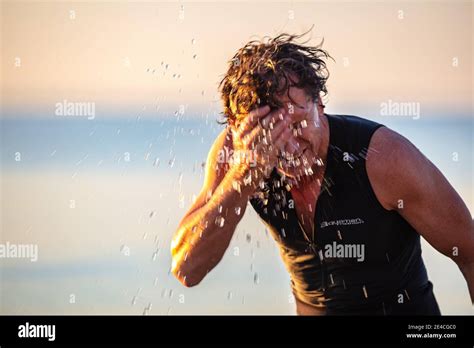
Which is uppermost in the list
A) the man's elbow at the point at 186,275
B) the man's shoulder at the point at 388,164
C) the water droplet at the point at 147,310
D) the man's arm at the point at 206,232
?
the man's shoulder at the point at 388,164

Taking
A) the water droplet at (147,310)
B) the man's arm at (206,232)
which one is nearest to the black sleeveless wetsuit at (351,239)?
the man's arm at (206,232)

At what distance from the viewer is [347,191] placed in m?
2.64

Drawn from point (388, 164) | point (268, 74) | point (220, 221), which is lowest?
point (220, 221)

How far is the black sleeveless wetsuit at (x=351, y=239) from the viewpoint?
2625mm

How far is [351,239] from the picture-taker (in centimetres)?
264

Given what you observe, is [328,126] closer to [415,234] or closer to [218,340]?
[415,234]

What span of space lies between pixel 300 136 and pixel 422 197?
2.09 ft

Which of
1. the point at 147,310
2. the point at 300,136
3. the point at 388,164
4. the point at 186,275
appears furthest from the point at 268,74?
the point at 147,310

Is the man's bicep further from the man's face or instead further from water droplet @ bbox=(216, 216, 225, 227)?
water droplet @ bbox=(216, 216, 225, 227)

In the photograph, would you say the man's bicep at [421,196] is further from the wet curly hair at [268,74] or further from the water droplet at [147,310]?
the water droplet at [147,310]

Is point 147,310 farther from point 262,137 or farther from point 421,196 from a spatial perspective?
point 421,196

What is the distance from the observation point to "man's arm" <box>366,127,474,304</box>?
2580 mm

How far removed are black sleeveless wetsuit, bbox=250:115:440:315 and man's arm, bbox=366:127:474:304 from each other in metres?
0.05

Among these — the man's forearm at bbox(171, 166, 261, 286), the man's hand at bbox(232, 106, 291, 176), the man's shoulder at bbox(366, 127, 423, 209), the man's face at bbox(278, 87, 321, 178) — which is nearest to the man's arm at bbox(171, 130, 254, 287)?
the man's forearm at bbox(171, 166, 261, 286)
